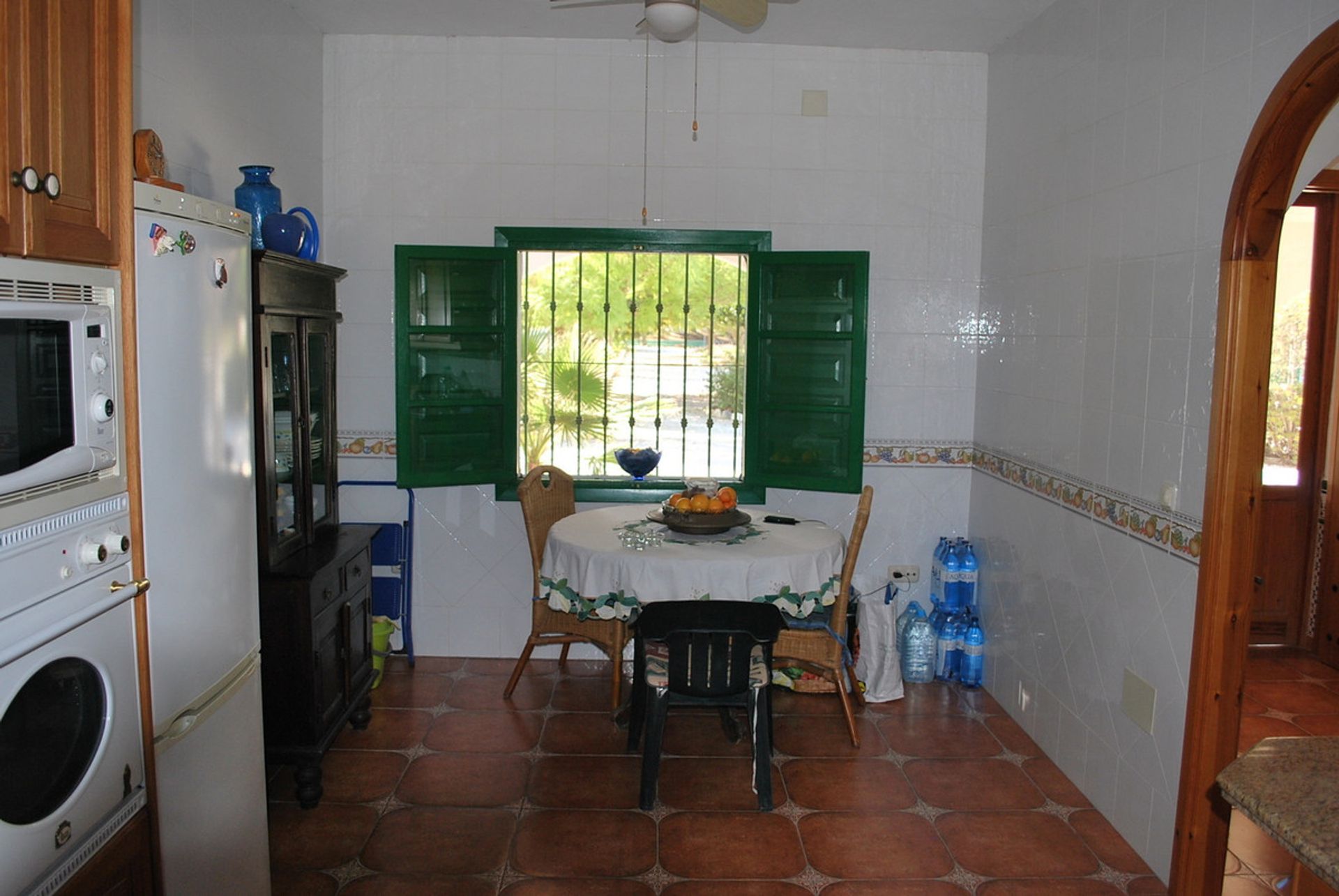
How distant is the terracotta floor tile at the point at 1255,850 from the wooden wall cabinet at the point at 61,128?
3295 millimetres

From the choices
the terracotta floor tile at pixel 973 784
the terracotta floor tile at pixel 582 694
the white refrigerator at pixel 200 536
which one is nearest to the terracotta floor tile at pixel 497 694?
the terracotta floor tile at pixel 582 694

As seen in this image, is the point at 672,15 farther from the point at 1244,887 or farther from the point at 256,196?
the point at 1244,887

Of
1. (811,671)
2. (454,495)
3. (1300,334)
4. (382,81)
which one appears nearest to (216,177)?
(382,81)

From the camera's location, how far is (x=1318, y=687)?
4.67 metres

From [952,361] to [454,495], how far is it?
2410 mm

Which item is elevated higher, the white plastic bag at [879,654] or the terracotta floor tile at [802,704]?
the white plastic bag at [879,654]

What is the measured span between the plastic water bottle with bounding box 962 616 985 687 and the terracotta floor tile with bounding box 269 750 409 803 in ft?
8.01

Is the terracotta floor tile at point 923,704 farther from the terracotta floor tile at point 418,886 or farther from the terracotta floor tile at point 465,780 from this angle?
the terracotta floor tile at point 418,886

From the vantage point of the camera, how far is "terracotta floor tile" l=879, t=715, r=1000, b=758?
13.0 ft

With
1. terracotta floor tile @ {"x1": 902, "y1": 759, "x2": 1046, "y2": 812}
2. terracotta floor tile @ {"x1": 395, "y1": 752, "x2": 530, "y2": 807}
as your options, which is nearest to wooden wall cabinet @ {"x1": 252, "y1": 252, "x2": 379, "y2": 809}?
terracotta floor tile @ {"x1": 395, "y1": 752, "x2": 530, "y2": 807}

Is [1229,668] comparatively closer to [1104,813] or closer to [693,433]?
[1104,813]

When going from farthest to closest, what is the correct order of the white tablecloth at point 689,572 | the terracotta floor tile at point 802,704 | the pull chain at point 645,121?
1. the pull chain at point 645,121
2. the terracotta floor tile at point 802,704
3. the white tablecloth at point 689,572

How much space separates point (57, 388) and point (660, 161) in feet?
11.1

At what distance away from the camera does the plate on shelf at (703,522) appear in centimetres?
395
